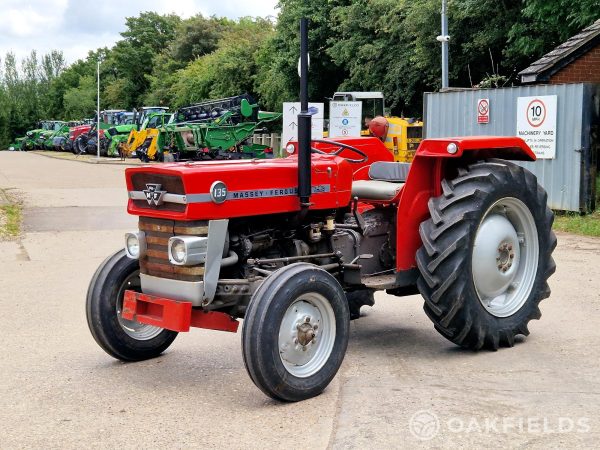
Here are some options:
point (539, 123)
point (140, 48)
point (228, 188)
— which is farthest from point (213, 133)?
point (140, 48)

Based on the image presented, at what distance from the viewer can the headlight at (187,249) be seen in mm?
5387

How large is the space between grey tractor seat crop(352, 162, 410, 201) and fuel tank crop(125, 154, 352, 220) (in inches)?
18.3

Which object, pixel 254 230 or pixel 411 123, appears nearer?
pixel 254 230

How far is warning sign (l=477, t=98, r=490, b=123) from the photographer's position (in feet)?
53.9

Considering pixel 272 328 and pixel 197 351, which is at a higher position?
pixel 272 328

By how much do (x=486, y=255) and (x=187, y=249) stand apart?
2.30 metres

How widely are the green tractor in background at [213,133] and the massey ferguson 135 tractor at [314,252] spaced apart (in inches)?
1041

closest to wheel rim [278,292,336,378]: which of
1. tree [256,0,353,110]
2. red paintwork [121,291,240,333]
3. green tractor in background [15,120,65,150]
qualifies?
red paintwork [121,291,240,333]

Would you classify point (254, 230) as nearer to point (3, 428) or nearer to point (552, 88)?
point (3, 428)

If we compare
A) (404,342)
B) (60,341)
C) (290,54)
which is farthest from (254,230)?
(290,54)

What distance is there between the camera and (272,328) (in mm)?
5098

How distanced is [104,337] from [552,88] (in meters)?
11.0

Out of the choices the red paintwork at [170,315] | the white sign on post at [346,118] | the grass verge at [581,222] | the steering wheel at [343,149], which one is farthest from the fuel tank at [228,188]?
the white sign on post at [346,118]

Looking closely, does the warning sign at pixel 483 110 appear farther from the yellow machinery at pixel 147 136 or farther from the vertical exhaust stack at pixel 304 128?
the yellow machinery at pixel 147 136
